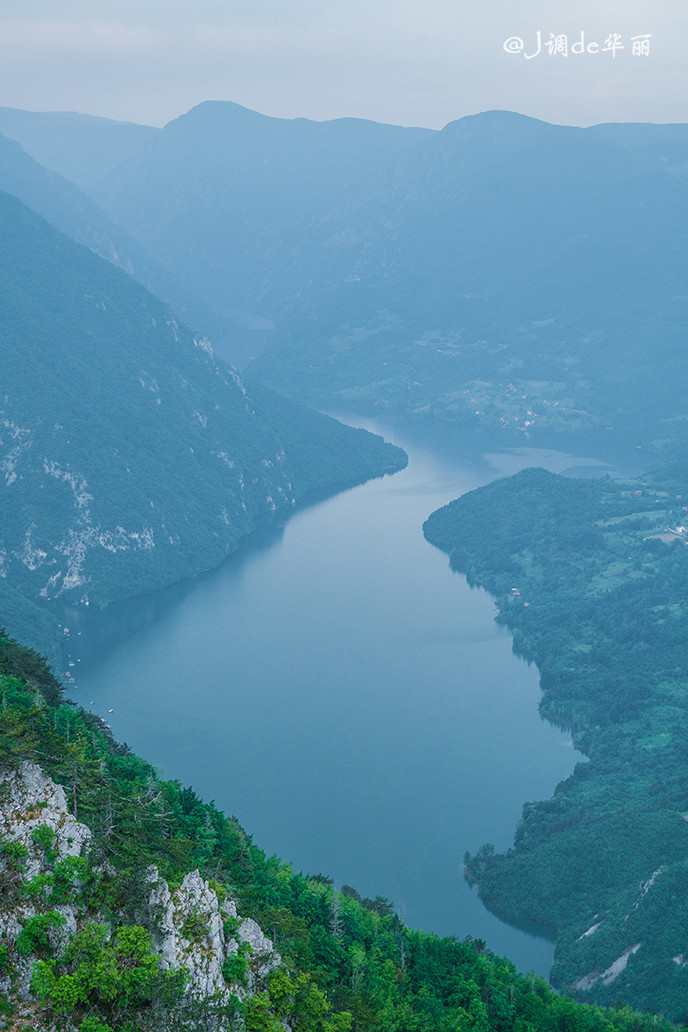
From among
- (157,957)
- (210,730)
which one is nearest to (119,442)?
(210,730)

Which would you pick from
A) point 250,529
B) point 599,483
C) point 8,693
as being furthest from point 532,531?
point 8,693

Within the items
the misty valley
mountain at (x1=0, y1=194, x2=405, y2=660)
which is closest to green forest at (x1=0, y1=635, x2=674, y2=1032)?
the misty valley

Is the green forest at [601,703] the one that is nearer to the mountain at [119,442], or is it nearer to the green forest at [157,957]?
the green forest at [157,957]

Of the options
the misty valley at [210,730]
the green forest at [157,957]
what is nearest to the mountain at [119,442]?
the misty valley at [210,730]

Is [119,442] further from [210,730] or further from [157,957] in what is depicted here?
[157,957]

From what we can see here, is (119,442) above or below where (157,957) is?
above
